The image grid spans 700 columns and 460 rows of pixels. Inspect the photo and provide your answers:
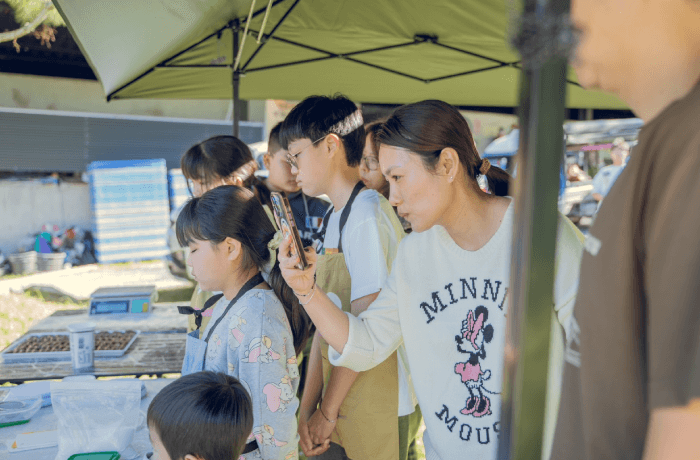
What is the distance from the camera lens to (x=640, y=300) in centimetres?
53

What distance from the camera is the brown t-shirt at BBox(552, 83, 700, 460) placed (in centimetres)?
47

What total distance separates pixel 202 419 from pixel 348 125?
111 cm

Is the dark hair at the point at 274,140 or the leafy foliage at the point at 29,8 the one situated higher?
the leafy foliage at the point at 29,8

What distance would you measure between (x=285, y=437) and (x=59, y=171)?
369 inches

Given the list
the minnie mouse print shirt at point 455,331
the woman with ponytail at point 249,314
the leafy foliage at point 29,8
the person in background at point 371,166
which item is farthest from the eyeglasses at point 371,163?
the leafy foliage at point 29,8

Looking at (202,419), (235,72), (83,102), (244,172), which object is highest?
(83,102)

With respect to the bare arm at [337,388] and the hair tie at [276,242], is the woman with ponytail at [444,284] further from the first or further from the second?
the hair tie at [276,242]

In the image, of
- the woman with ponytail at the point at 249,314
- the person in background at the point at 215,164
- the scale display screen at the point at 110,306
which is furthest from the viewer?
the scale display screen at the point at 110,306

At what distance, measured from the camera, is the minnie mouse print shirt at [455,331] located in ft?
4.38

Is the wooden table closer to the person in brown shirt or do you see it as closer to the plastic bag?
the plastic bag

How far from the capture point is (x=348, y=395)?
1802 mm

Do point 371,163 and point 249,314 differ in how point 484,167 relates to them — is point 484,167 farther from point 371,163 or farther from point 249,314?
point 371,163

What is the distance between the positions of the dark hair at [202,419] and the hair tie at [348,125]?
0.93 meters


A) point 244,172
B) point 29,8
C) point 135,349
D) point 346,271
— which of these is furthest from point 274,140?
point 29,8
